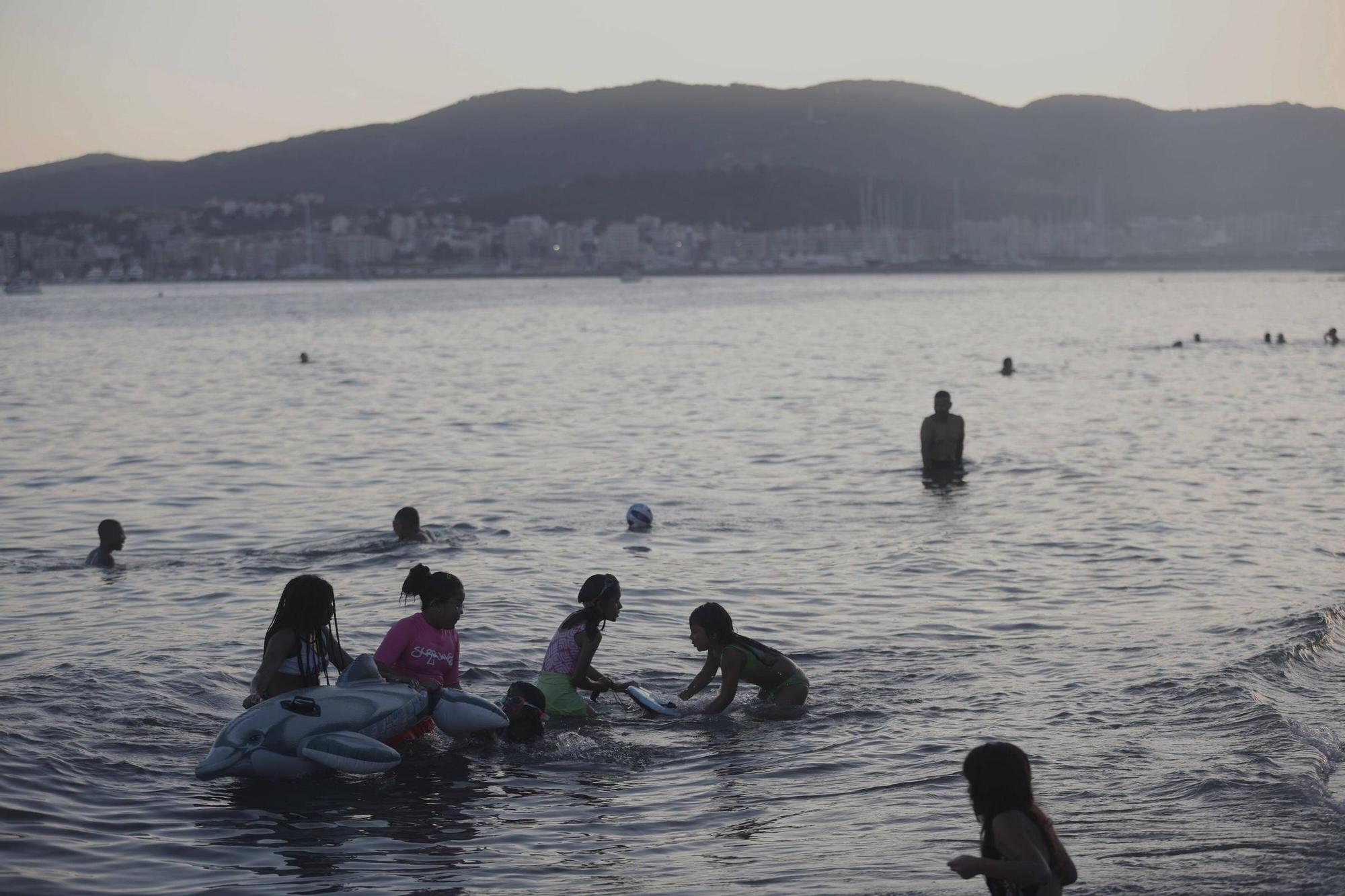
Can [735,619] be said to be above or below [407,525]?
below

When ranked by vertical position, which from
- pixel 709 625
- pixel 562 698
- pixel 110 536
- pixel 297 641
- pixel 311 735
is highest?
pixel 297 641

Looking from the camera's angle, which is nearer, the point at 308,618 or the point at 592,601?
the point at 308,618

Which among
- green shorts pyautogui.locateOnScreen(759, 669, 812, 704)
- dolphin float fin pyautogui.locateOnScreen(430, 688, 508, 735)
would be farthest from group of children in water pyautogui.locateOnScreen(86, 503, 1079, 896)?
dolphin float fin pyautogui.locateOnScreen(430, 688, 508, 735)

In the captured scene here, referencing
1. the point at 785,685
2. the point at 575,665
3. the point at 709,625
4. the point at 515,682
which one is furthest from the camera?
the point at 785,685

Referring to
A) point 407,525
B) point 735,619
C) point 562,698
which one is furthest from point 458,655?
point 407,525

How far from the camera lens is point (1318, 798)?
343 inches

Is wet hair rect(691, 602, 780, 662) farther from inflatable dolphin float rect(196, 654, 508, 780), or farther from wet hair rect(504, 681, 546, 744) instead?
inflatable dolphin float rect(196, 654, 508, 780)

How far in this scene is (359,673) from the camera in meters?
9.62

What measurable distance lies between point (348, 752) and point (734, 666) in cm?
283

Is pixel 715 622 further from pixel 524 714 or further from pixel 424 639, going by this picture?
pixel 424 639

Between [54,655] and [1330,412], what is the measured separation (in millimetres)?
28071

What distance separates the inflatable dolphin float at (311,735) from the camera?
923cm

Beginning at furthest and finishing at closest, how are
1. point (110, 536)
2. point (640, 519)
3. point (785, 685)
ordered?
point (640, 519) → point (110, 536) → point (785, 685)

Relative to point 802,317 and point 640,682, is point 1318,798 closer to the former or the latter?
point 640,682
